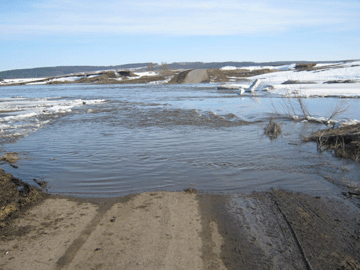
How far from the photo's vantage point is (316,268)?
3.10 m

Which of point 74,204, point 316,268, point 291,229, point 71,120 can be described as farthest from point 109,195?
point 71,120

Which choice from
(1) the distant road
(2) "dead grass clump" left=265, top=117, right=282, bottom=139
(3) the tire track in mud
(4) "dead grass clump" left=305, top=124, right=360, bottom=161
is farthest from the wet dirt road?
(1) the distant road

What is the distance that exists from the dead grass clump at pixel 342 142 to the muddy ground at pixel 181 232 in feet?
9.09

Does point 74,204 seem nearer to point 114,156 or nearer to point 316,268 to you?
point 114,156

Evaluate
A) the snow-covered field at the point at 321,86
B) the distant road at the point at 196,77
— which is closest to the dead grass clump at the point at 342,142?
the snow-covered field at the point at 321,86

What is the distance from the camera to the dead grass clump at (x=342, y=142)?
7.28 m

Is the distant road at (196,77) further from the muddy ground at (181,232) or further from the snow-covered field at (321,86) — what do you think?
the muddy ground at (181,232)

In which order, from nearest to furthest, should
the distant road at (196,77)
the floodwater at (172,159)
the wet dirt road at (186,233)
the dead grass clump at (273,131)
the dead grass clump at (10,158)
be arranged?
the wet dirt road at (186,233)
the floodwater at (172,159)
the dead grass clump at (10,158)
the dead grass clump at (273,131)
the distant road at (196,77)

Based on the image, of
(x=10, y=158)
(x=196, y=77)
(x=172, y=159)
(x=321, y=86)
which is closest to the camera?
(x=172, y=159)

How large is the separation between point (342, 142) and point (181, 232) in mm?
5820

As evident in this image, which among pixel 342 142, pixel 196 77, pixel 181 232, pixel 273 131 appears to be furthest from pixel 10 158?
pixel 196 77

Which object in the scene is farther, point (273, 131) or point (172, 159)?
point (273, 131)

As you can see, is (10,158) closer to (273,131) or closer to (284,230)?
(284,230)

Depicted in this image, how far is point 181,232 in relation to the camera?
12.5 ft
